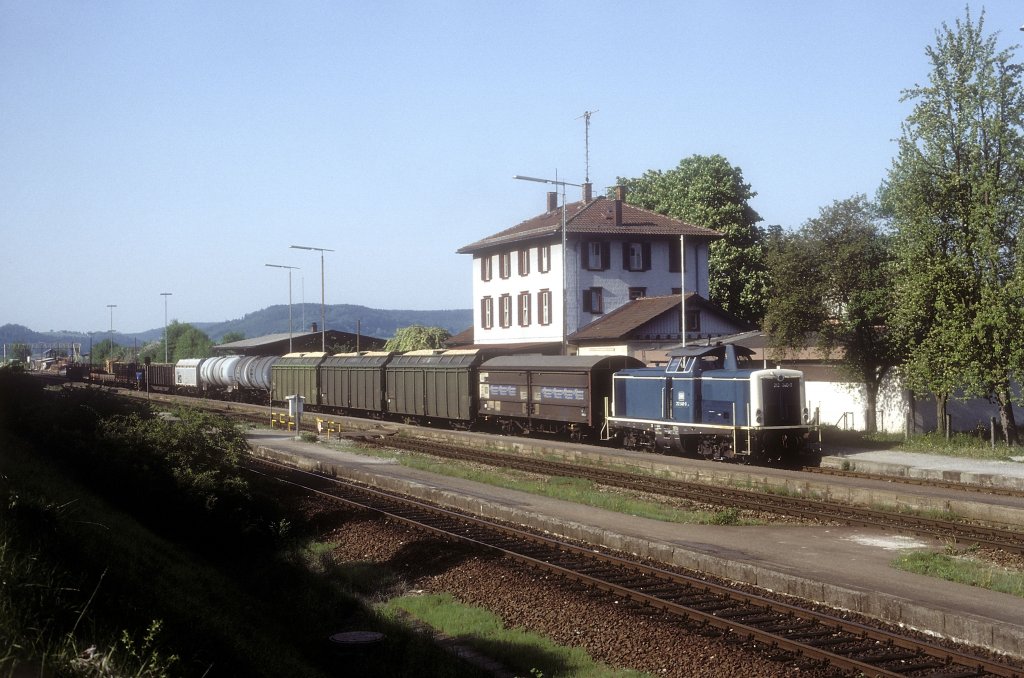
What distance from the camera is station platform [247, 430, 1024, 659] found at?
36.8ft

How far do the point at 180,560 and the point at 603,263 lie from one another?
4209 centimetres

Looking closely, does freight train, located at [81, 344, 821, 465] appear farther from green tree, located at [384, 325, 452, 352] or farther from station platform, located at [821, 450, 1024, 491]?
green tree, located at [384, 325, 452, 352]

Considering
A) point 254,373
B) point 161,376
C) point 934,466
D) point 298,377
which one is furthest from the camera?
point 161,376

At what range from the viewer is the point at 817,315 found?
36250 millimetres

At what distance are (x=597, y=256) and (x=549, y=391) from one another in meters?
21.4

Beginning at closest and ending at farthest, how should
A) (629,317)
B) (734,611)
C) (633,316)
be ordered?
(734,611)
(633,316)
(629,317)

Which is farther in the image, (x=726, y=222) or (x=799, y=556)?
(x=726, y=222)

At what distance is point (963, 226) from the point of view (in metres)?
30.3

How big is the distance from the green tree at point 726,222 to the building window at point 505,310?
47.8 feet

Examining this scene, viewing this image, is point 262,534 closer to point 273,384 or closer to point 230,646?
point 230,646

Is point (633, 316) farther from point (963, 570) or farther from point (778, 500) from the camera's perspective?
point (963, 570)

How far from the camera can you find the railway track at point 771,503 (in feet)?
56.0

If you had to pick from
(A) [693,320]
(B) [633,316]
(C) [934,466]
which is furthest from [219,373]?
(C) [934,466]

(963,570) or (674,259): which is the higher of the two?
(674,259)
